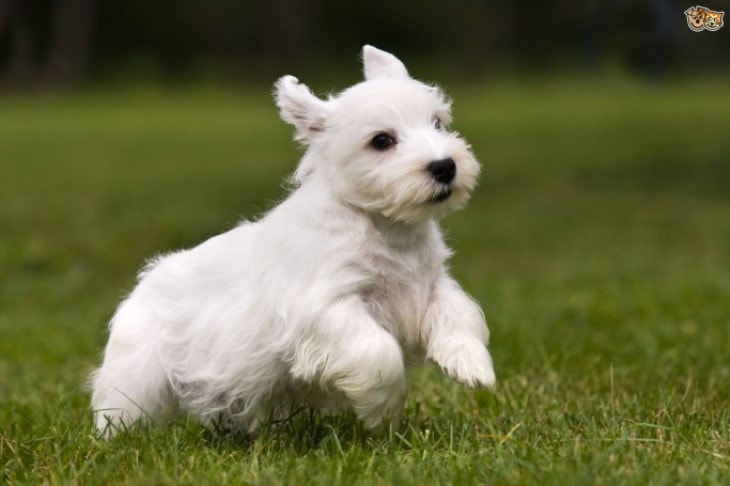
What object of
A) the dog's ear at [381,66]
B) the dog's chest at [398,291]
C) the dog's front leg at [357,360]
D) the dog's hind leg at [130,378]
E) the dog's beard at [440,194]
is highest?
the dog's ear at [381,66]

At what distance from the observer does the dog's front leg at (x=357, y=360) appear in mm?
4664

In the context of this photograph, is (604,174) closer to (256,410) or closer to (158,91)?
(256,410)

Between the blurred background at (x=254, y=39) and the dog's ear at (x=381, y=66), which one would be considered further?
the blurred background at (x=254, y=39)

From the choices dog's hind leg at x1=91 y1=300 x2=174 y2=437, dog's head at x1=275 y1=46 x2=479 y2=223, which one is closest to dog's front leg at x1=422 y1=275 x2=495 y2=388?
dog's head at x1=275 y1=46 x2=479 y2=223

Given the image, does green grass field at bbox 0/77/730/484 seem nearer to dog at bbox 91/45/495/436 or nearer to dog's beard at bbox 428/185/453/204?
dog at bbox 91/45/495/436

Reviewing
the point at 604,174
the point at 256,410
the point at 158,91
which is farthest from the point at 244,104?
the point at 256,410

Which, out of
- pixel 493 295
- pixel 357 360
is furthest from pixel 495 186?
pixel 357 360

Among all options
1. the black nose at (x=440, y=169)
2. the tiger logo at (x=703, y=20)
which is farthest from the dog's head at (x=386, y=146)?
the tiger logo at (x=703, y=20)

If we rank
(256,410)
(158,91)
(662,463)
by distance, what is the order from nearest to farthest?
(662,463) < (256,410) < (158,91)

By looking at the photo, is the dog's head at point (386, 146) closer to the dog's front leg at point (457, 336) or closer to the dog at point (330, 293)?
the dog at point (330, 293)

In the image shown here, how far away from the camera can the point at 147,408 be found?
5.44 meters

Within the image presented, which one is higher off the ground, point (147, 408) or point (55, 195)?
point (147, 408)

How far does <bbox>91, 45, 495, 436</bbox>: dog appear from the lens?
474 cm

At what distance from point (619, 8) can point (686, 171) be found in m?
4.19
